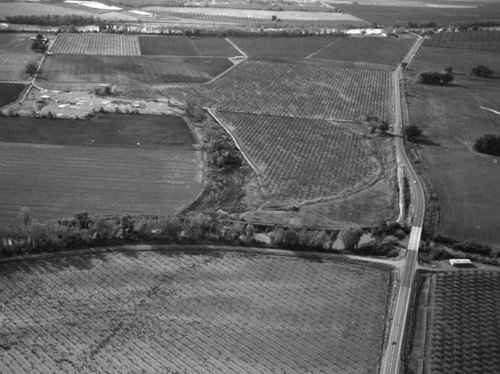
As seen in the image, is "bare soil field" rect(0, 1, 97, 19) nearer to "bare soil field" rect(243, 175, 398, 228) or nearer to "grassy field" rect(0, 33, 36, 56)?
"grassy field" rect(0, 33, 36, 56)

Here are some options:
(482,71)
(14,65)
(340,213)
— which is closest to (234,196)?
(340,213)

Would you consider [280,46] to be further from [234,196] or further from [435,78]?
[234,196]

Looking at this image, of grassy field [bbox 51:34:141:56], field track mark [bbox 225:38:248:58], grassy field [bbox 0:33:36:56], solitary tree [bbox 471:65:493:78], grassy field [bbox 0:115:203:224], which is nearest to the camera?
grassy field [bbox 0:115:203:224]

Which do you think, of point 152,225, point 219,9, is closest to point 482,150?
point 152,225

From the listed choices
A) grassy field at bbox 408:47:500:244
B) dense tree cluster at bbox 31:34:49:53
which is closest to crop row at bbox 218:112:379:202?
grassy field at bbox 408:47:500:244

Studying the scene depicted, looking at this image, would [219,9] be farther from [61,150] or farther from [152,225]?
[152,225]

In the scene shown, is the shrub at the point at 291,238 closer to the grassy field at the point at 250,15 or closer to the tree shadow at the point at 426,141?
the tree shadow at the point at 426,141

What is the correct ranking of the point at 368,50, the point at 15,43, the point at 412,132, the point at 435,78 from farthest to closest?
the point at 368,50
the point at 15,43
the point at 435,78
the point at 412,132
